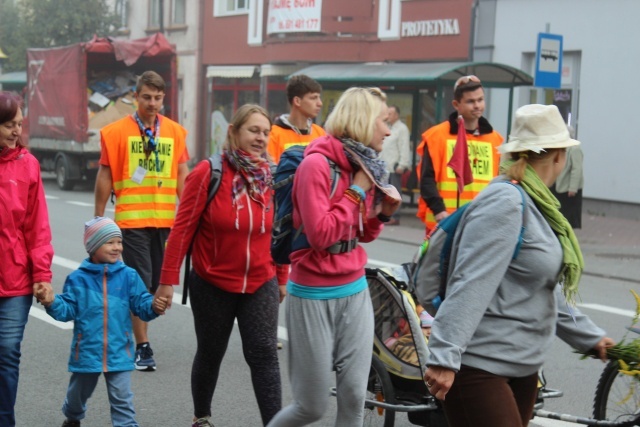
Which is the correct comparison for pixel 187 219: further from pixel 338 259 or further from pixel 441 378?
pixel 441 378

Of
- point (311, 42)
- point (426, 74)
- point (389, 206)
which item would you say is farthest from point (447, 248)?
point (311, 42)

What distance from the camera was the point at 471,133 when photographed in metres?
8.02

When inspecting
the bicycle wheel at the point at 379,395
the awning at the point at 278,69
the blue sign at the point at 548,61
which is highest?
the blue sign at the point at 548,61

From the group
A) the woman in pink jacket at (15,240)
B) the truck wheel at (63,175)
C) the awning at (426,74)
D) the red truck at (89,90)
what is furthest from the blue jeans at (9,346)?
the truck wheel at (63,175)

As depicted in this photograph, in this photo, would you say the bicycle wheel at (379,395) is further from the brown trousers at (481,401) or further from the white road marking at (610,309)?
the white road marking at (610,309)

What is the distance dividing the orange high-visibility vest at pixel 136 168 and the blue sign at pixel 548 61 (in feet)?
30.9

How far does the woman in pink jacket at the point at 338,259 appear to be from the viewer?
463cm

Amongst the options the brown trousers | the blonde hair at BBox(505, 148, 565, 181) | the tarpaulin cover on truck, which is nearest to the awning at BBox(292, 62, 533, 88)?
the tarpaulin cover on truck

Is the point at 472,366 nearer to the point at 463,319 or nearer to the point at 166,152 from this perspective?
the point at 463,319

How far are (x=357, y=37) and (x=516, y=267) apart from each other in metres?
24.0

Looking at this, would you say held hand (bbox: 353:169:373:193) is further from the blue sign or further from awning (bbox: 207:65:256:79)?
awning (bbox: 207:65:256:79)

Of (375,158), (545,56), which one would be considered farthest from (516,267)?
(545,56)

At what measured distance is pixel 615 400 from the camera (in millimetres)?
5766

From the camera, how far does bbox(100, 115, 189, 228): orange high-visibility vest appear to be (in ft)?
25.4
